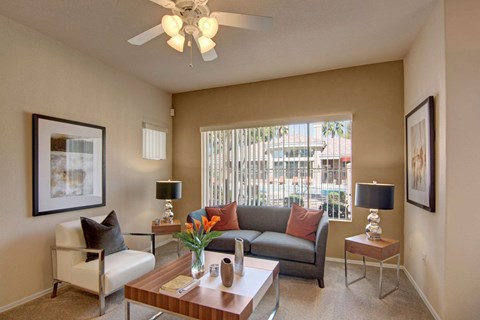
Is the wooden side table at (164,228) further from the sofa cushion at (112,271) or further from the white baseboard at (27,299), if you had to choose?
the white baseboard at (27,299)

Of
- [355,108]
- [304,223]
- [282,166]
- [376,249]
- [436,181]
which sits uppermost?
[355,108]

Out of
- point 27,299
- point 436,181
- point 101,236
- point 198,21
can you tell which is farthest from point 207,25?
point 27,299

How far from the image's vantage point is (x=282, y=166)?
4258 millimetres

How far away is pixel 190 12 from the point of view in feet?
6.38

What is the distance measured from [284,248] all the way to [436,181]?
5.82 feet

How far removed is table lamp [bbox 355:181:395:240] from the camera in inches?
113

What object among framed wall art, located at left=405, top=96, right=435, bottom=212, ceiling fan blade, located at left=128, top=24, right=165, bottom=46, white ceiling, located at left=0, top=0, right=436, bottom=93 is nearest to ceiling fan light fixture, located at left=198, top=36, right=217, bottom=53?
ceiling fan blade, located at left=128, top=24, right=165, bottom=46

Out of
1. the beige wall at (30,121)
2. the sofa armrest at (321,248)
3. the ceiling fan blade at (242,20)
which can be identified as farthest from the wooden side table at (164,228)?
the ceiling fan blade at (242,20)

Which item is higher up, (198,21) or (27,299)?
(198,21)

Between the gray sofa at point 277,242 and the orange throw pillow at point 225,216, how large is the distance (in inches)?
4.3

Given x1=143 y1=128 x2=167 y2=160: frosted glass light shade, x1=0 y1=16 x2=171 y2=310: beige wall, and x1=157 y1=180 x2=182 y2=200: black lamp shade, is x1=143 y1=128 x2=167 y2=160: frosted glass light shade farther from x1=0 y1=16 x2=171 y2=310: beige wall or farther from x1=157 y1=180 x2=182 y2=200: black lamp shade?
x1=157 y1=180 x2=182 y2=200: black lamp shade

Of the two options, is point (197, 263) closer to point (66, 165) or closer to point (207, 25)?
point (207, 25)

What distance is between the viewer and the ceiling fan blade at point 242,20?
72.7 inches

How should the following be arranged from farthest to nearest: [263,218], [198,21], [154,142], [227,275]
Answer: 1. [154,142]
2. [263,218]
3. [227,275]
4. [198,21]
